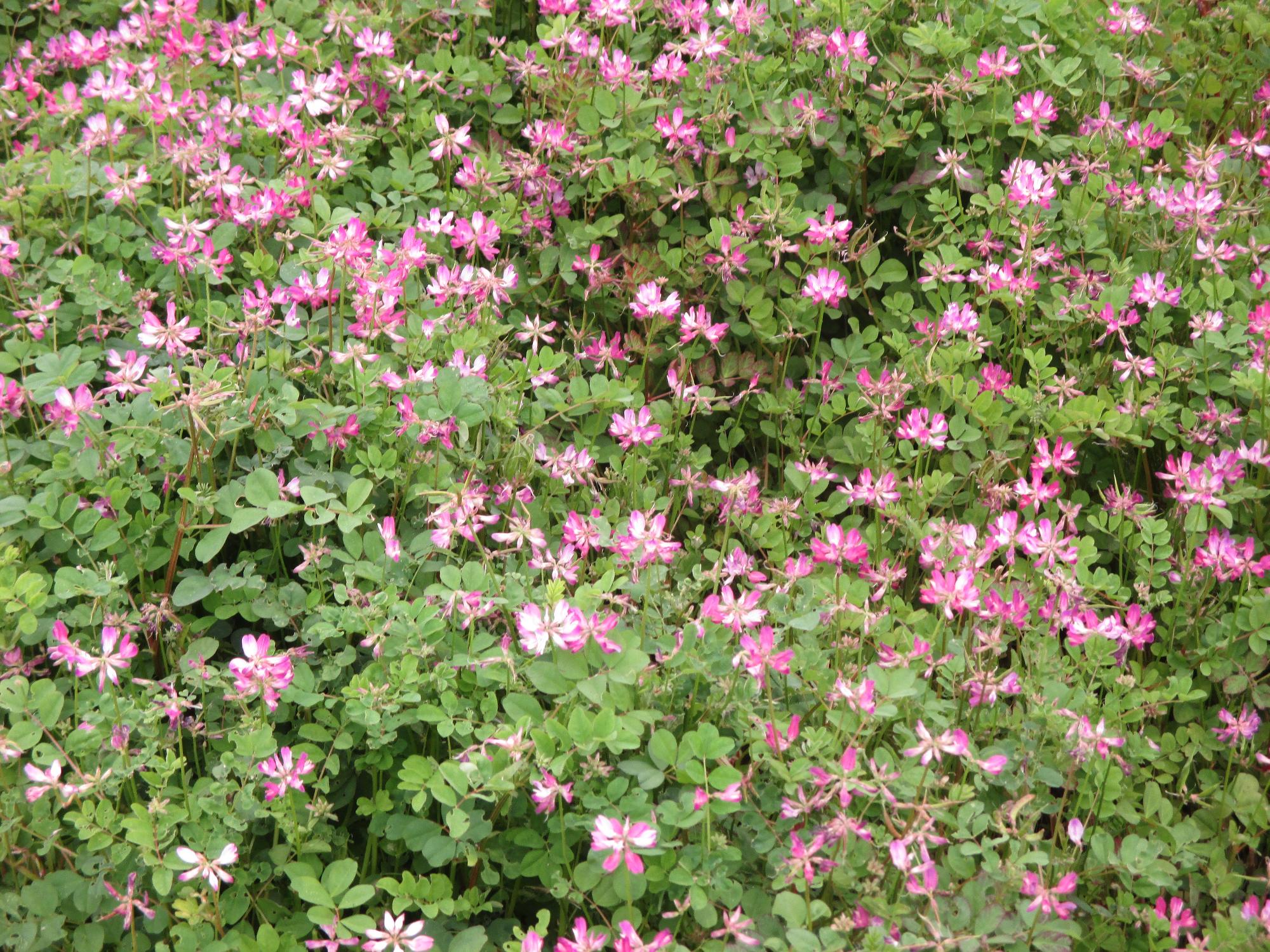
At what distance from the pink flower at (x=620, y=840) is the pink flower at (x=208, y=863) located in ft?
2.16

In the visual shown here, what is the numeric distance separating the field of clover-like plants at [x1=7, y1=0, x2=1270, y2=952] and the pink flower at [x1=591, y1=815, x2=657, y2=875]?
0.4 inches

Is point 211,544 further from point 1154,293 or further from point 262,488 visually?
point 1154,293

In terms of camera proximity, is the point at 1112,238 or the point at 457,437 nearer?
the point at 457,437

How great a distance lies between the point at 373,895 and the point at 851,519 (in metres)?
1.63

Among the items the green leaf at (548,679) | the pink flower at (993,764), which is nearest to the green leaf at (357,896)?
the green leaf at (548,679)

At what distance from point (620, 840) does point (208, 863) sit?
0.76m

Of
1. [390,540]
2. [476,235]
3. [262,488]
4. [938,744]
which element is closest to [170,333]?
[262,488]

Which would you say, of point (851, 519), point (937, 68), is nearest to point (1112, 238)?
point (937, 68)

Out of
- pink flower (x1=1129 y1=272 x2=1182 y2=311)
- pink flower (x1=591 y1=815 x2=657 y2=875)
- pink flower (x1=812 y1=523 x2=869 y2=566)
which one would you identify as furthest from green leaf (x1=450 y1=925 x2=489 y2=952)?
pink flower (x1=1129 y1=272 x2=1182 y2=311)

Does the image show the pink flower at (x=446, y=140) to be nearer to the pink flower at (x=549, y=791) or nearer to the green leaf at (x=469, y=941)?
the pink flower at (x=549, y=791)

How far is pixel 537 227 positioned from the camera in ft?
12.1

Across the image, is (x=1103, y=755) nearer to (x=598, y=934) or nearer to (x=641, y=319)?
(x=598, y=934)

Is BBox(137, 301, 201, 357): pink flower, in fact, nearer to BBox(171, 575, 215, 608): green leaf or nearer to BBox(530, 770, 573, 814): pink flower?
BBox(171, 575, 215, 608): green leaf

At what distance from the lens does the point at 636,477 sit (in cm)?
312
